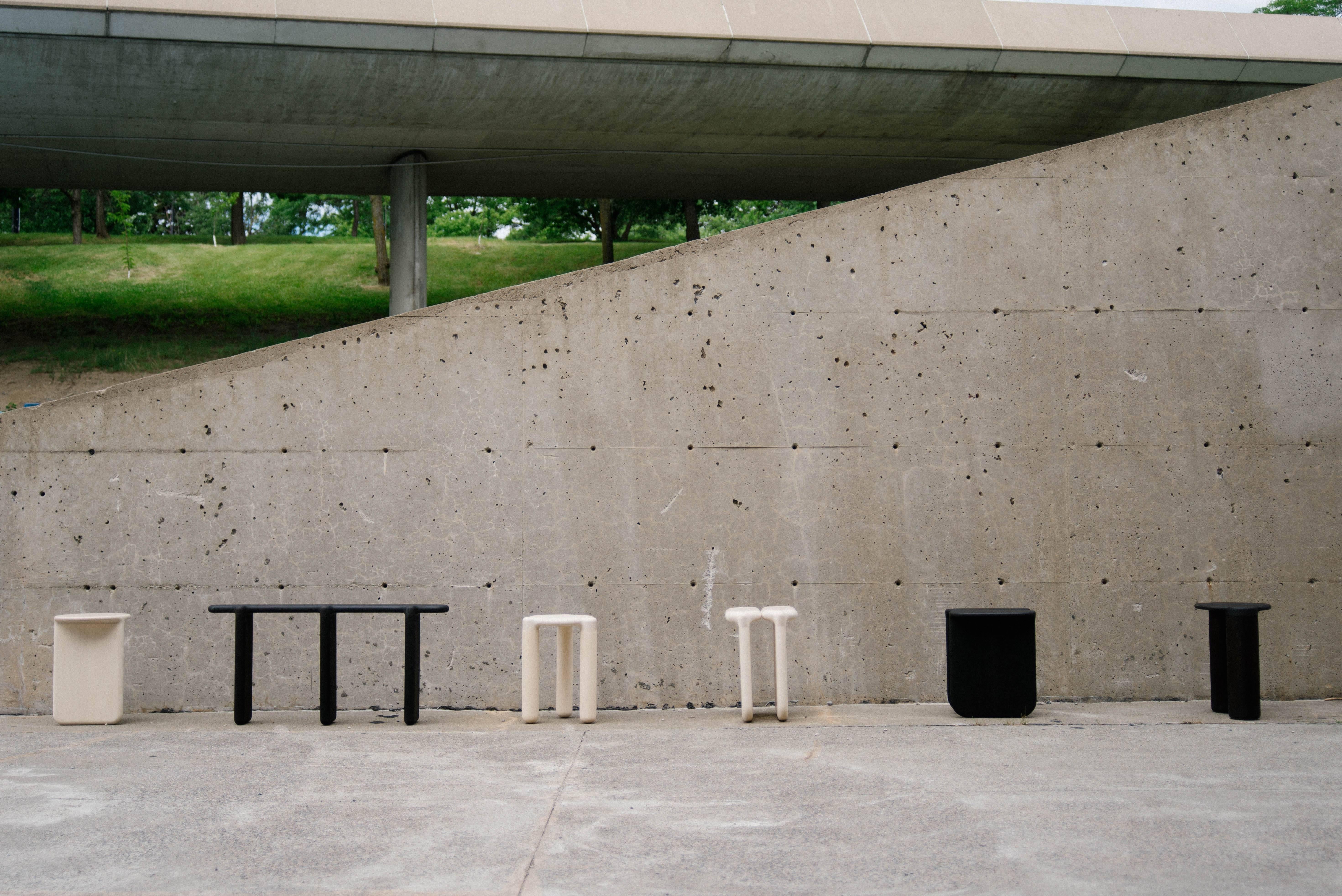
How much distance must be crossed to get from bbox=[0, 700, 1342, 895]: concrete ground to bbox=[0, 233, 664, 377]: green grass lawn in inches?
410

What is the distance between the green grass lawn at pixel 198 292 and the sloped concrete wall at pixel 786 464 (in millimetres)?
8078

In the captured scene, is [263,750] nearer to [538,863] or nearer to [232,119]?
[538,863]

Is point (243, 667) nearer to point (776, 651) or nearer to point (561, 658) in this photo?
point (561, 658)

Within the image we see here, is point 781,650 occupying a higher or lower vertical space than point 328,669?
higher

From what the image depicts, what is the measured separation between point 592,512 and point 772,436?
4.90 ft

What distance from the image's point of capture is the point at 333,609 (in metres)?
6.91

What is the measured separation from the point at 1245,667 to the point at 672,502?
4113 mm

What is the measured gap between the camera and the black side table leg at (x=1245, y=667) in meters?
6.85

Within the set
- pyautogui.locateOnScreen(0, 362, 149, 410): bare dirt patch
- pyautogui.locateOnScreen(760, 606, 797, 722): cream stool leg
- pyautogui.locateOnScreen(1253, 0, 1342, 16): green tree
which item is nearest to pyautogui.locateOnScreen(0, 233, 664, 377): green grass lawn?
pyautogui.locateOnScreen(0, 362, 149, 410): bare dirt patch

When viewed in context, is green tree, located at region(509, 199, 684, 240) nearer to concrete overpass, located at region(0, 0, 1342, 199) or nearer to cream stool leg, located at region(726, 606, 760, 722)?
concrete overpass, located at region(0, 0, 1342, 199)

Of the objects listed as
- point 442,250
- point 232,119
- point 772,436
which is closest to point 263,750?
point 772,436

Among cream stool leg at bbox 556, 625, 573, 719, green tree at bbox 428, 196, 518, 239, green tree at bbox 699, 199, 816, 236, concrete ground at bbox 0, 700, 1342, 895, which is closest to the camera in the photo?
concrete ground at bbox 0, 700, 1342, 895

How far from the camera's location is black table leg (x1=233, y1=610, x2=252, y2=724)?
696 cm

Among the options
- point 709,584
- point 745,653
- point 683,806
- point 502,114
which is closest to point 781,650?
point 745,653
